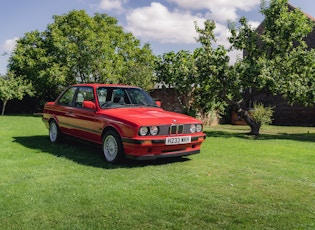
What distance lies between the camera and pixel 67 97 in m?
9.29

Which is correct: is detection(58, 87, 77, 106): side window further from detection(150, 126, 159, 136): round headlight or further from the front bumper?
detection(150, 126, 159, 136): round headlight

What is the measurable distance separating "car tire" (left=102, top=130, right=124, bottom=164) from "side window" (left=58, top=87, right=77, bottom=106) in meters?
2.24

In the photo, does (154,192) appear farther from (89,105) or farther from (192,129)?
(89,105)

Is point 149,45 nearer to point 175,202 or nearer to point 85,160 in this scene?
point 85,160

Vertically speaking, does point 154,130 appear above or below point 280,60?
below

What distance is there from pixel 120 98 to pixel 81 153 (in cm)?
171

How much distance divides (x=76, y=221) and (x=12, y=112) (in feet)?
110

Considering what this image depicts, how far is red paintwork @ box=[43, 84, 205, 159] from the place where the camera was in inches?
263

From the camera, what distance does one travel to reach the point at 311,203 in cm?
482

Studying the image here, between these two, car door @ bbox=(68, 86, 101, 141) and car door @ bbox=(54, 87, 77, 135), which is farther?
car door @ bbox=(54, 87, 77, 135)

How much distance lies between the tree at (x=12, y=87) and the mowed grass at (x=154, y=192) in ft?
75.7

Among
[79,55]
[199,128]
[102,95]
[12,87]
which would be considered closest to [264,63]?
[199,128]

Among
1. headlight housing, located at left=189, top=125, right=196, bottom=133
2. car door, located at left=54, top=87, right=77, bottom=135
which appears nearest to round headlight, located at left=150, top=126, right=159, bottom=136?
headlight housing, located at left=189, top=125, right=196, bottom=133

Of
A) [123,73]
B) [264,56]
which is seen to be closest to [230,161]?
[264,56]
